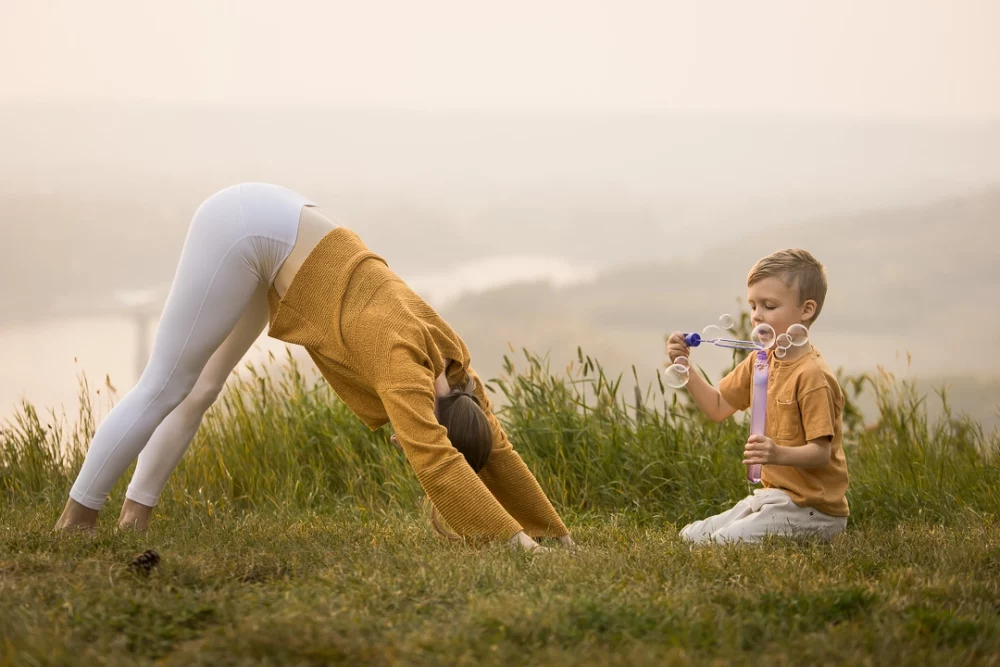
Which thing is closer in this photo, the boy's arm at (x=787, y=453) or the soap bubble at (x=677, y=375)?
the boy's arm at (x=787, y=453)

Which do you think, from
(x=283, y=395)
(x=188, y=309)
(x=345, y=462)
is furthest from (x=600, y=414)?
(x=188, y=309)

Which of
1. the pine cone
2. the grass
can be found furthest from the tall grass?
the pine cone

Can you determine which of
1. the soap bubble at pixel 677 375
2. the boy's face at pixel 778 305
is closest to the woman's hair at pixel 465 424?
the soap bubble at pixel 677 375

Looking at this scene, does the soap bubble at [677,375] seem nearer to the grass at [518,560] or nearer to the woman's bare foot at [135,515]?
the grass at [518,560]

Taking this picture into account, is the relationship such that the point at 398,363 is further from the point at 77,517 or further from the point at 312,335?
the point at 77,517

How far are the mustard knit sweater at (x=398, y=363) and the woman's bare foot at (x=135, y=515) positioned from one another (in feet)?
3.61

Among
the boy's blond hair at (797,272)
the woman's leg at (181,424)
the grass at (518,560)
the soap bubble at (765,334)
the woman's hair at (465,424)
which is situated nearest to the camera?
the grass at (518,560)

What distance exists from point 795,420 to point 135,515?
283 cm

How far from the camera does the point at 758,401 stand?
4.21 m

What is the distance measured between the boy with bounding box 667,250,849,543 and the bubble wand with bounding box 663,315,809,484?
54mm

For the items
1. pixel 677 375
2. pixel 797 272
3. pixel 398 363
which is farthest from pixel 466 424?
pixel 797 272

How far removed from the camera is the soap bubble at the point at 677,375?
4.12 metres

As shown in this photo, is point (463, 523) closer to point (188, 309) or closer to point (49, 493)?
point (188, 309)

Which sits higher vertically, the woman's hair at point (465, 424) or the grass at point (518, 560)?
the woman's hair at point (465, 424)
